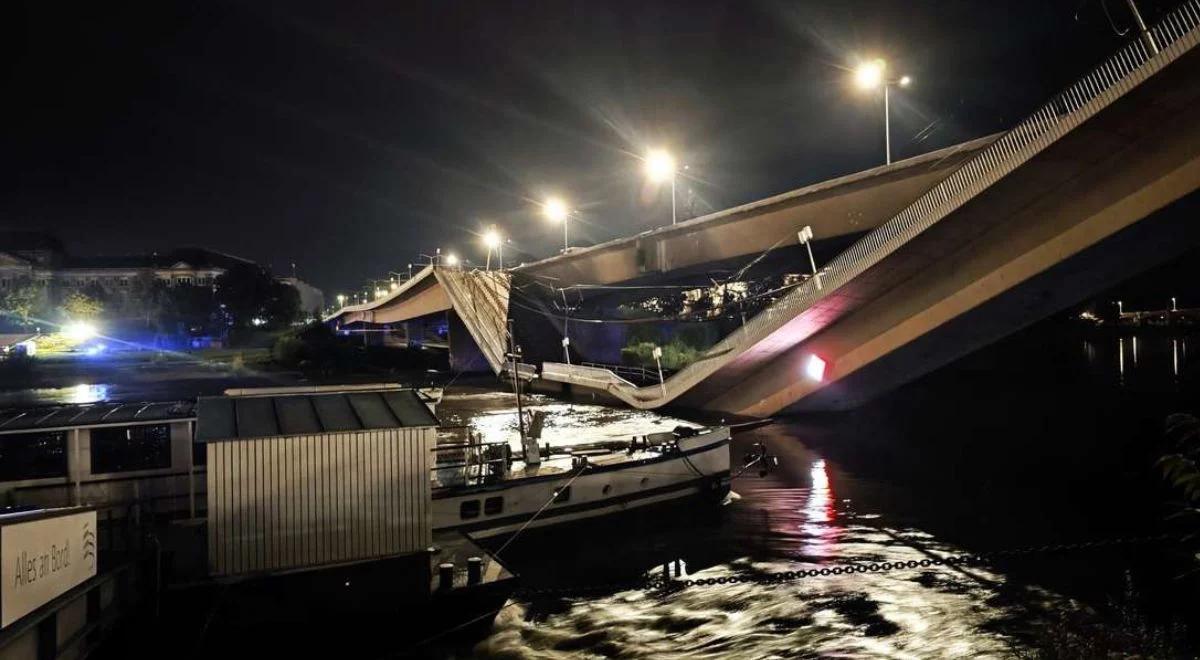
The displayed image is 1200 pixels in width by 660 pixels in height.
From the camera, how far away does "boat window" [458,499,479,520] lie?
1542 centimetres

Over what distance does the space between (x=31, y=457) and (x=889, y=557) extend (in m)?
16.7

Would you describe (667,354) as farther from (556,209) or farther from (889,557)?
(889,557)

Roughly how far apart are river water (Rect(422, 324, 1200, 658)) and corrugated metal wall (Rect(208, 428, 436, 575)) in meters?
2.14

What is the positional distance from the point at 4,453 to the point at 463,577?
7948 mm

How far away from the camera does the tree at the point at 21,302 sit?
9225cm

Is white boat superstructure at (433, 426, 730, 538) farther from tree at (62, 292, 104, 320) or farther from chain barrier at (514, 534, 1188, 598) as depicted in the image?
tree at (62, 292, 104, 320)

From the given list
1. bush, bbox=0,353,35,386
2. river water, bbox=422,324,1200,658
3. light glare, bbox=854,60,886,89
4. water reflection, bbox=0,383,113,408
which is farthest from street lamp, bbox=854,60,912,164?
bush, bbox=0,353,35,386

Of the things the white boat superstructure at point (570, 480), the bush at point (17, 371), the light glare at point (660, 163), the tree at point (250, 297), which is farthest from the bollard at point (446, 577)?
the tree at point (250, 297)

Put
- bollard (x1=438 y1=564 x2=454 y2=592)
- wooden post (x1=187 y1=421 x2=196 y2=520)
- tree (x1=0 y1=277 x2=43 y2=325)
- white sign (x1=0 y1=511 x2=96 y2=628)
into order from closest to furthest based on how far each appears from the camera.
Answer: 1. white sign (x1=0 y1=511 x2=96 y2=628)
2. bollard (x1=438 y1=564 x2=454 y2=592)
3. wooden post (x1=187 y1=421 x2=196 y2=520)
4. tree (x1=0 y1=277 x2=43 y2=325)

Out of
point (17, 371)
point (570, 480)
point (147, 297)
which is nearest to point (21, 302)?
point (147, 297)

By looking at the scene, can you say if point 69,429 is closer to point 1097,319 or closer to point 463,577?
point 463,577

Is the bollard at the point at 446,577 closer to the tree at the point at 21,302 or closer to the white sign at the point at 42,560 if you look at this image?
the white sign at the point at 42,560

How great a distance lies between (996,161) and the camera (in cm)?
2236

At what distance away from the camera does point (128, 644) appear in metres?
10.5
